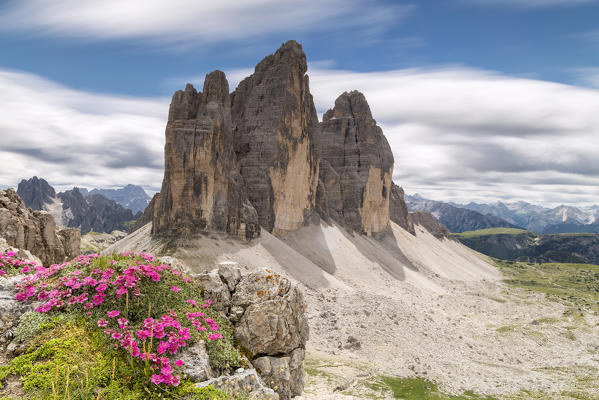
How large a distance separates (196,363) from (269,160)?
59.4 metres

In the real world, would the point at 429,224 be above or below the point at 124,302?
below

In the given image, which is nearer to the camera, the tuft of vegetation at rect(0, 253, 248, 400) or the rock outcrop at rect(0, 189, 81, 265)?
the tuft of vegetation at rect(0, 253, 248, 400)

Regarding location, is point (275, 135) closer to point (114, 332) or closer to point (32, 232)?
point (32, 232)

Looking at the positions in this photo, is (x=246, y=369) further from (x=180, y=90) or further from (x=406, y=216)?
(x=406, y=216)

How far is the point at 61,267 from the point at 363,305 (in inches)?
1703

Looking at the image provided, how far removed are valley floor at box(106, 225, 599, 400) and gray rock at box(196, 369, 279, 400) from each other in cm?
564

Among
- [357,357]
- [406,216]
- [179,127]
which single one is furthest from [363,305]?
[406,216]

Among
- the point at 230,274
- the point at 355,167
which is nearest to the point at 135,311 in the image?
the point at 230,274

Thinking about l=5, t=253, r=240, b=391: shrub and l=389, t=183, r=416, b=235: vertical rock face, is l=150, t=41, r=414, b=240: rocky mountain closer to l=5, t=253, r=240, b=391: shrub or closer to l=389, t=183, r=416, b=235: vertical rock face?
l=389, t=183, r=416, b=235: vertical rock face

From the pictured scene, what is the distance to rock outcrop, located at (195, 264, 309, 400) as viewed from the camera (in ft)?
47.0

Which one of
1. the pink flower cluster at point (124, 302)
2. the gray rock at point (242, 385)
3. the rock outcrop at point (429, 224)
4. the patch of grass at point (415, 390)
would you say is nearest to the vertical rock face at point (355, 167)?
the rock outcrop at point (429, 224)

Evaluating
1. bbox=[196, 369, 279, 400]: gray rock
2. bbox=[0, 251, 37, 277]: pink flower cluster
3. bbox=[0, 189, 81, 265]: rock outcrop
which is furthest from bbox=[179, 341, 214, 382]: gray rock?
bbox=[0, 189, 81, 265]: rock outcrop

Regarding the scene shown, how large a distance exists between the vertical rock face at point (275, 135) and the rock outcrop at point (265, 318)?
5281 cm

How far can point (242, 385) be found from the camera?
11.5 metres
